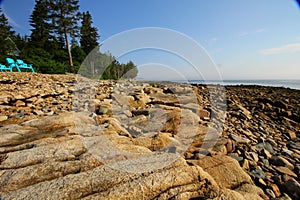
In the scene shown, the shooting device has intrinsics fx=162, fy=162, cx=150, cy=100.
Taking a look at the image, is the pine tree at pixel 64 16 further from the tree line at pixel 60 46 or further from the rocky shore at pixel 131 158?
the rocky shore at pixel 131 158


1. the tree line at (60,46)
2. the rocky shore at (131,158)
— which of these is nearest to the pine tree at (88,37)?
the tree line at (60,46)

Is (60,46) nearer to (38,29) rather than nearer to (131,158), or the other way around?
(38,29)

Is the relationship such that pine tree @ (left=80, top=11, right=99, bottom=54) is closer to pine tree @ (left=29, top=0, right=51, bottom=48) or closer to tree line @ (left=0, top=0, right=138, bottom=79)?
tree line @ (left=0, top=0, right=138, bottom=79)

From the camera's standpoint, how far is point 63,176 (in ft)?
5.51

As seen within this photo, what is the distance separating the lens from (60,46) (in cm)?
2916

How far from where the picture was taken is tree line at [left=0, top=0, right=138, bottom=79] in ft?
55.5

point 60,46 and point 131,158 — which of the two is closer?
point 131,158

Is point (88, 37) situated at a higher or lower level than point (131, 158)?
higher

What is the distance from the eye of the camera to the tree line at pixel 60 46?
16.9 m

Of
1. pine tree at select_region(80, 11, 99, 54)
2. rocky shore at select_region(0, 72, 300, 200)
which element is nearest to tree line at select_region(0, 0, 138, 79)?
pine tree at select_region(80, 11, 99, 54)

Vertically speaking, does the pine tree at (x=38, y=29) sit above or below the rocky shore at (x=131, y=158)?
above

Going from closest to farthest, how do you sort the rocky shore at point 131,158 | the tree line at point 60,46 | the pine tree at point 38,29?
1. the rocky shore at point 131,158
2. the tree line at point 60,46
3. the pine tree at point 38,29

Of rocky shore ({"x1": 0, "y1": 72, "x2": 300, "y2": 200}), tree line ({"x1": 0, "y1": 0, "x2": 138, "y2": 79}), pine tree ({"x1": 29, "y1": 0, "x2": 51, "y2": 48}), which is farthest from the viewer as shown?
pine tree ({"x1": 29, "y1": 0, "x2": 51, "y2": 48})

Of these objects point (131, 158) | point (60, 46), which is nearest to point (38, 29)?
point (60, 46)
